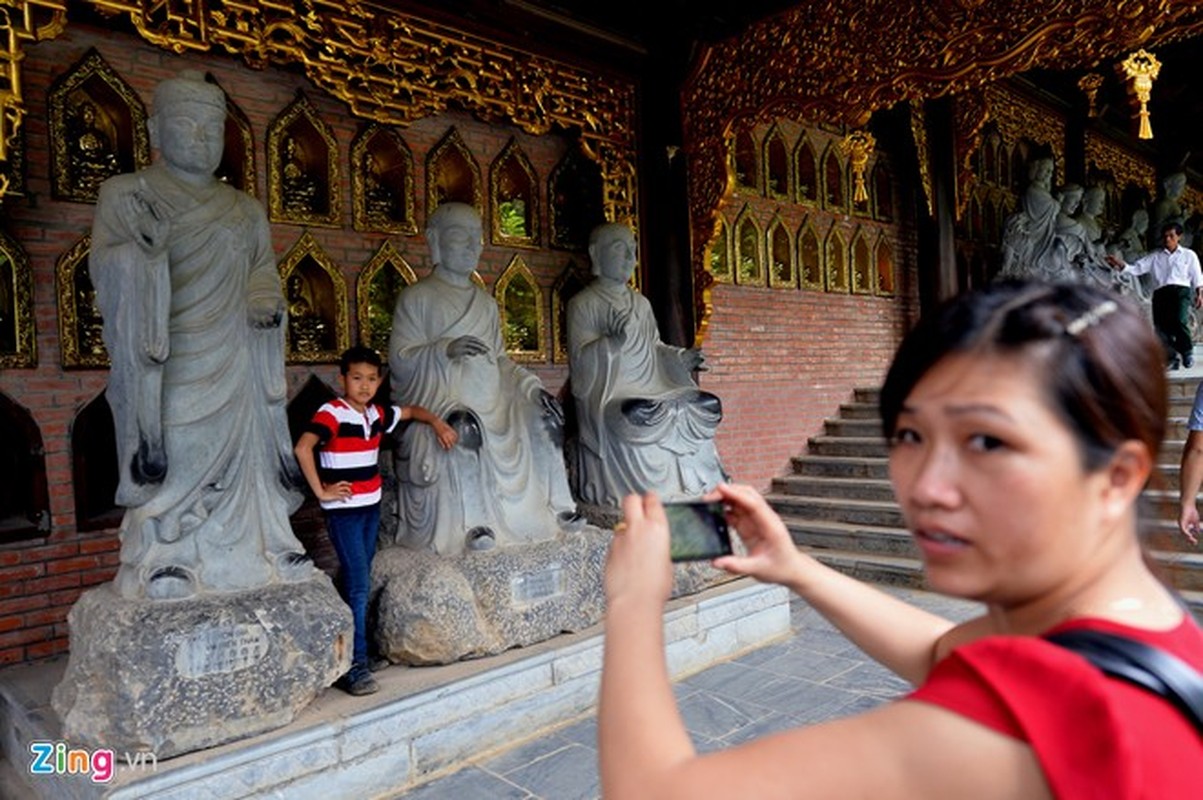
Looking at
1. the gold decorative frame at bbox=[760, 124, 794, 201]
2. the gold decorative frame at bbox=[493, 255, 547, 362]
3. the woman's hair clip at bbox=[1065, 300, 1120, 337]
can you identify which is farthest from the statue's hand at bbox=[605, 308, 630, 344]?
the woman's hair clip at bbox=[1065, 300, 1120, 337]

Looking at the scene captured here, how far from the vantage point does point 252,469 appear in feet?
10.6

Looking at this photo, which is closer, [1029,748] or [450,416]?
[1029,748]

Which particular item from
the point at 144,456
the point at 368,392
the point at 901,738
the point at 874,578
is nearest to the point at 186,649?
the point at 144,456

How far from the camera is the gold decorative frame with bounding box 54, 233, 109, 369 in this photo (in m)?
3.82

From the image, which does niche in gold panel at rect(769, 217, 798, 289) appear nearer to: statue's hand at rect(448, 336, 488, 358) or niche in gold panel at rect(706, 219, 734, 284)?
niche in gold panel at rect(706, 219, 734, 284)

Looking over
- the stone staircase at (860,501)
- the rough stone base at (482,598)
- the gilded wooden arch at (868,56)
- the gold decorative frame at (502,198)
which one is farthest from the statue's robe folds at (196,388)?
the stone staircase at (860,501)

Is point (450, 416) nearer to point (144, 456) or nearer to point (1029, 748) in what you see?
point (144, 456)

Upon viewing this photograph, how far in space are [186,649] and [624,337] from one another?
3.01 metres

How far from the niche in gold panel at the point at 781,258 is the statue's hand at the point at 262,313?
5.21 meters

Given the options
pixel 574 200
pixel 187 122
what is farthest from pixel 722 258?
pixel 187 122

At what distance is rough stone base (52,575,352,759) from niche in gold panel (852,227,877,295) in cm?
688

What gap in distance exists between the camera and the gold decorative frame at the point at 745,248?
23.5 feet

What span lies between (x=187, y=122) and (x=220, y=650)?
2.03 m

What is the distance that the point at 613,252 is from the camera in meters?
5.07
